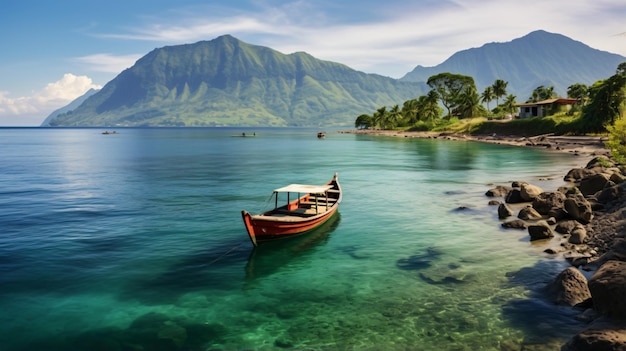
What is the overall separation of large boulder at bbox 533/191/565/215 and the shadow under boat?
1565 cm

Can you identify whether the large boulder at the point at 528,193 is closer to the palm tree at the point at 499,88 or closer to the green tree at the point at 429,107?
the palm tree at the point at 499,88

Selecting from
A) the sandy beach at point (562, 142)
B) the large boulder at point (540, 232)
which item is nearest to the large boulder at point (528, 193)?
the large boulder at point (540, 232)

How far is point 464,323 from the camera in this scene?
15.9 meters

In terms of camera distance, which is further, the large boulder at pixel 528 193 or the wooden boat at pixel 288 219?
the large boulder at pixel 528 193

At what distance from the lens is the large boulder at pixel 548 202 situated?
31148mm

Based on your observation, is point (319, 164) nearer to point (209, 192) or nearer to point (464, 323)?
point (209, 192)

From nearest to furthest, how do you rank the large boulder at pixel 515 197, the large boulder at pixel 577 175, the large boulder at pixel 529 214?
the large boulder at pixel 529 214
the large boulder at pixel 515 197
the large boulder at pixel 577 175

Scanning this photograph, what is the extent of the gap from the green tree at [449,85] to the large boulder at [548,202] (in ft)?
510

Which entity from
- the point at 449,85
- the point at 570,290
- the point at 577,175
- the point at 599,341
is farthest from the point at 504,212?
the point at 449,85

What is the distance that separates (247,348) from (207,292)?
536cm

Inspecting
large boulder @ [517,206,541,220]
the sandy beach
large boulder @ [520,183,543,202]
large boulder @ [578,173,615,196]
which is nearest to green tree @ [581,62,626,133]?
the sandy beach

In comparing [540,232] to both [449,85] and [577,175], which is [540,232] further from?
[449,85]

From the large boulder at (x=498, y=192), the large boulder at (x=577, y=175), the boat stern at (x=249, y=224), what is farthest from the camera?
the large boulder at (x=577, y=175)

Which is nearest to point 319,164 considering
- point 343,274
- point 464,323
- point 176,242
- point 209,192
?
point 209,192
